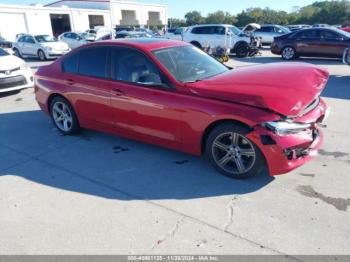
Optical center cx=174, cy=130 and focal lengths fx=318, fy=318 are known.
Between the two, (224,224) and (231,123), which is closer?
(224,224)

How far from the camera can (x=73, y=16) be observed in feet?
150

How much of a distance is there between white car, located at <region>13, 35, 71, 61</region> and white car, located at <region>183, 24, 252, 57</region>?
287 inches

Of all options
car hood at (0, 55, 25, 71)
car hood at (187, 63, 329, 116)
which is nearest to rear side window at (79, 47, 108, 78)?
car hood at (187, 63, 329, 116)

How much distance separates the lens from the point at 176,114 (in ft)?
13.2

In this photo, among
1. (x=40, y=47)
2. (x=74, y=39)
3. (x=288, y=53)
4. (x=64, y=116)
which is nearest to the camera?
(x=64, y=116)

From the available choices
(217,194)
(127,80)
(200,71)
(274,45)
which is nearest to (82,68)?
(127,80)

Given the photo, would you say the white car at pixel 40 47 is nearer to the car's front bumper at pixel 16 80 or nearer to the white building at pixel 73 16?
the car's front bumper at pixel 16 80

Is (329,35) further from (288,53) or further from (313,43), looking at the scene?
(288,53)

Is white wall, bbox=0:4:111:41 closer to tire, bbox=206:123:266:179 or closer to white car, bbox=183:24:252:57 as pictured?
white car, bbox=183:24:252:57

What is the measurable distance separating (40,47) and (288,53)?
1337 cm

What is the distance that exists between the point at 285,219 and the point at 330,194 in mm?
755

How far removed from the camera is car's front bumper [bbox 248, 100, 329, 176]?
340cm

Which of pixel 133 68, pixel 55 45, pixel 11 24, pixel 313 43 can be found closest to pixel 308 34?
pixel 313 43

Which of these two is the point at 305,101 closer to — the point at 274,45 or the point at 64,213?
the point at 64,213
